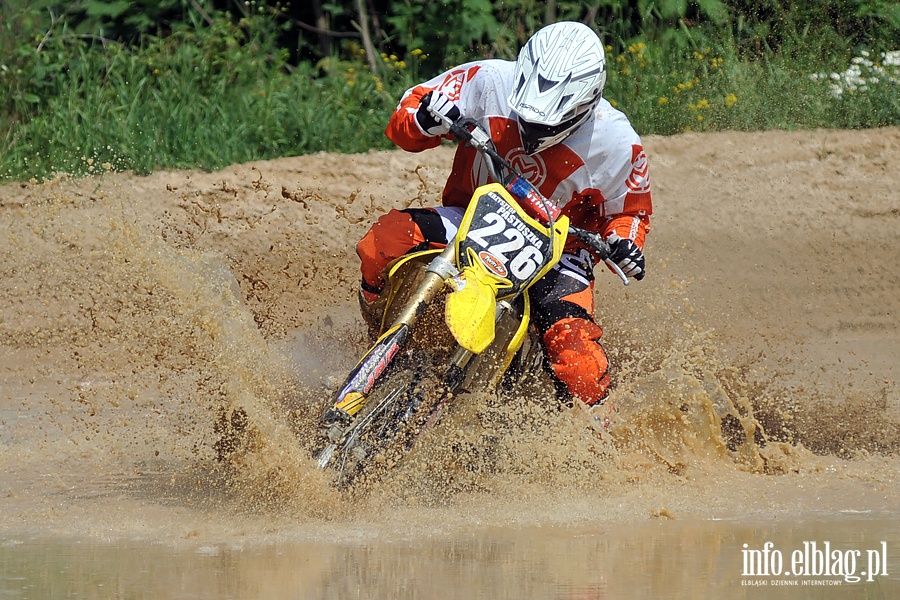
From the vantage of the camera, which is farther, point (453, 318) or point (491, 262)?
point (491, 262)

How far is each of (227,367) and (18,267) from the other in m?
3.39

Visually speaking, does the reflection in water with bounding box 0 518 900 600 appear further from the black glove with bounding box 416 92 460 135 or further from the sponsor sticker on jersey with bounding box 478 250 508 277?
the black glove with bounding box 416 92 460 135

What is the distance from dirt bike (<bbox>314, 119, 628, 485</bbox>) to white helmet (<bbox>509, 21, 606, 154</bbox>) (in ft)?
0.64

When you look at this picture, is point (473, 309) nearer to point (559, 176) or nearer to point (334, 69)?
point (559, 176)

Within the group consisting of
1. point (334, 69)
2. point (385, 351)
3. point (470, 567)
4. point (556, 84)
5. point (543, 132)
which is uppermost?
point (556, 84)

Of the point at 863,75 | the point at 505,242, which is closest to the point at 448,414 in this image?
the point at 505,242

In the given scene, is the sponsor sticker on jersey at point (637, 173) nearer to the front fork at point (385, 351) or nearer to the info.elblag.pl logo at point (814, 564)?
the front fork at point (385, 351)

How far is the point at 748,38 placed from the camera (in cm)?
1148

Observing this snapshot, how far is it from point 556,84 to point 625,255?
75 cm

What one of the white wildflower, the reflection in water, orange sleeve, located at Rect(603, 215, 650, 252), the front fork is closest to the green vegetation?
the white wildflower

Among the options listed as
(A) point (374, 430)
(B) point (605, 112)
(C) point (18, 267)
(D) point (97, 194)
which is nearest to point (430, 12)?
(D) point (97, 194)

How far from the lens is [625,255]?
5211 mm

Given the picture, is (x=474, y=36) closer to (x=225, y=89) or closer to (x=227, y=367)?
(x=225, y=89)

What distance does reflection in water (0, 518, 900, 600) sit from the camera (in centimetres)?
395
